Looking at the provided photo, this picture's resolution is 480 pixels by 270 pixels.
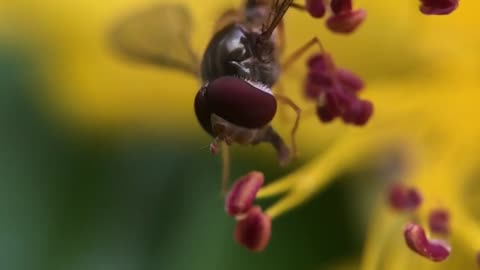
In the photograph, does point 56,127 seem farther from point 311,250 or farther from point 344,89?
point 344,89

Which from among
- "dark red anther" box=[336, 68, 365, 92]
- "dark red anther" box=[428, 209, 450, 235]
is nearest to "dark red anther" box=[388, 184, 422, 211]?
"dark red anther" box=[428, 209, 450, 235]

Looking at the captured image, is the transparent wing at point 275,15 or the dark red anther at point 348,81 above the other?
the transparent wing at point 275,15

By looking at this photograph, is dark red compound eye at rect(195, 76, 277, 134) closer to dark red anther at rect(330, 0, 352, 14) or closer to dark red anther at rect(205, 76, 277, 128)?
dark red anther at rect(205, 76, 277, 128)

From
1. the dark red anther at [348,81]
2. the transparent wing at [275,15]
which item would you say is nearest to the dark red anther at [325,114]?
the dark red anther at [348,81]

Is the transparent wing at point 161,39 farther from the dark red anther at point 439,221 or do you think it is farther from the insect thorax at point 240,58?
the dark red anther at point 439,221

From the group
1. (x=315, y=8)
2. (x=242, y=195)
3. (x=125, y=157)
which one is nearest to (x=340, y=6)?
(x=315, y=8)

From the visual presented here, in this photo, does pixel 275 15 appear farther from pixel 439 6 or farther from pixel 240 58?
pixel 439 6
